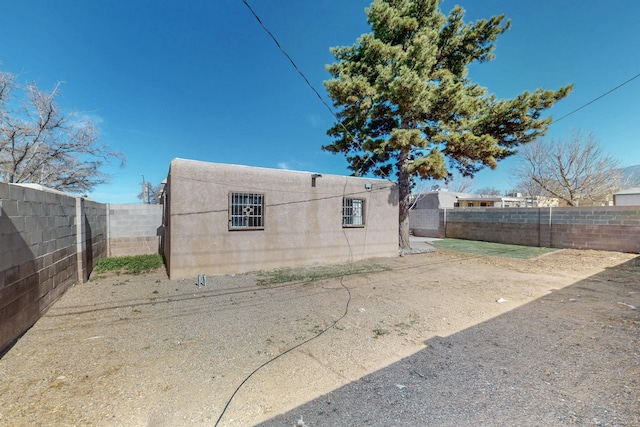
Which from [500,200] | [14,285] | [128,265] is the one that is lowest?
[128,265]

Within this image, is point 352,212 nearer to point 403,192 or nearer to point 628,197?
point 403,192

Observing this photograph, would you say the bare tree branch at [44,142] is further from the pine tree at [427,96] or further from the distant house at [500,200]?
the distant house at [500,200]

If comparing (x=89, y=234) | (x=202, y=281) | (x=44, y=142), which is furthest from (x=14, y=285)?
(x=44, y=142)

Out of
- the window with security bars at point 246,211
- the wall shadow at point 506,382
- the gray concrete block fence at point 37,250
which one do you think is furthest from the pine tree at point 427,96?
the gray concrete block fence at point 37,250

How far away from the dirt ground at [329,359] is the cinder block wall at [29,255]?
29 centimetres

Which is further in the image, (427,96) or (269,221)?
(427,96)

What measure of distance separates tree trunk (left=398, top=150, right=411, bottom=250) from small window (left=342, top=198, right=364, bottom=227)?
236 cm

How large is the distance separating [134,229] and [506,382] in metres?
11.9

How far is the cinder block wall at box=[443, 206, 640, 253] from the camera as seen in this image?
962cm

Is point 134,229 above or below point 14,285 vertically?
above

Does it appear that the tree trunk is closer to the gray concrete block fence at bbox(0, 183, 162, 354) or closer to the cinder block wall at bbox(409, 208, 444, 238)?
the cinder block wall at bbox(409, 208, 444, 238)

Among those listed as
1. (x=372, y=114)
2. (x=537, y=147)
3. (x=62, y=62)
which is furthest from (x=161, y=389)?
(x=537, y=147)

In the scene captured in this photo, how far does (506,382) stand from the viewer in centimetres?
238

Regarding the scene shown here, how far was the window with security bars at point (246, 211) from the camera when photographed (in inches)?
278
